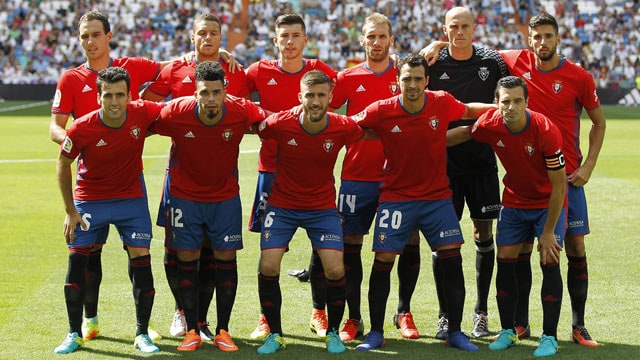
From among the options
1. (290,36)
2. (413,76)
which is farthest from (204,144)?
(413,76)

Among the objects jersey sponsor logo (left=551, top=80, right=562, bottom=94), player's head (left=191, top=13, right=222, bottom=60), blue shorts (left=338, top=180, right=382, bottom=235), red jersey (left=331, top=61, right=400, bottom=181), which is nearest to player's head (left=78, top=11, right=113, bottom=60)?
player's head (left=191, top=13, right=222, bottom=60)

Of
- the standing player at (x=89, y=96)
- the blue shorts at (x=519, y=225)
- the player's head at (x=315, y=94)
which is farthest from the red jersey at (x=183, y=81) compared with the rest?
the blue shorts at (x=519, y=225)

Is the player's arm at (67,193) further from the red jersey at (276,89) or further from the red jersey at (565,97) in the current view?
the red jersey at (565,97)

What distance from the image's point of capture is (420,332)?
745 cm

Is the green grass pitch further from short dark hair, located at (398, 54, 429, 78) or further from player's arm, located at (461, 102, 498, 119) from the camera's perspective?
short dark hair, located at (398, 54, 429, 78)

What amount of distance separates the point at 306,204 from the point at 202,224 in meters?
0.81

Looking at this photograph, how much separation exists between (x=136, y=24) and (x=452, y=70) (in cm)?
3467

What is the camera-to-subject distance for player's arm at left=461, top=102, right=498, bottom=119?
7.15m

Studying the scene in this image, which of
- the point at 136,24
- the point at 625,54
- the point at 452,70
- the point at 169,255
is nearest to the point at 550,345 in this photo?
the point at 452,70

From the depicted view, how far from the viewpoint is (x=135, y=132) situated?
22.6 feet

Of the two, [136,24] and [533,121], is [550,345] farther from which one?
[136,24]

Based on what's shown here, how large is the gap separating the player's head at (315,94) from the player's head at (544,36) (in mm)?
1664

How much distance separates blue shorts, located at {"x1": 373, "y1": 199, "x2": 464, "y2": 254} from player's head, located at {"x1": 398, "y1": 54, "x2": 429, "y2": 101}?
0.81 meters

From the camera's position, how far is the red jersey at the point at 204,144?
6.92 meters
